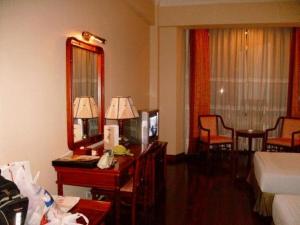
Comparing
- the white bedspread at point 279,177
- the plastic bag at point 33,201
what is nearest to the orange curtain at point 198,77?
the white bedspread at point 279,177

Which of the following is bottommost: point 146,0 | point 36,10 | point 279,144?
point 279,144

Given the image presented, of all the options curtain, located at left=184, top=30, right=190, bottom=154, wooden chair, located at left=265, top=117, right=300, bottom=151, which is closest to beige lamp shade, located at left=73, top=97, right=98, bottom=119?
curtain, located at left=184, top=30, right=190, bottom=154

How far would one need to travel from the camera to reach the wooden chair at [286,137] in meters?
5.72

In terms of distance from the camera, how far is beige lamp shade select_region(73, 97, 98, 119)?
10.3ft

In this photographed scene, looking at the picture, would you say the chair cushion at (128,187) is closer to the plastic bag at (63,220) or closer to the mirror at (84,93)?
the mirror at (84,93)

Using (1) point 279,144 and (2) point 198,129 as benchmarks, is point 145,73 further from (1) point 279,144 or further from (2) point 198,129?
(1) point 279,144

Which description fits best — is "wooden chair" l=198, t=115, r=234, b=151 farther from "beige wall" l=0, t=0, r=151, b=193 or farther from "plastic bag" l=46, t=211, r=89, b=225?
"plastic bag" l=46, t=211, r=89, b=225

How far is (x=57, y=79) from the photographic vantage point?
2.80 meters

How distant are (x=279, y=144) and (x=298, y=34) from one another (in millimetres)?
2328

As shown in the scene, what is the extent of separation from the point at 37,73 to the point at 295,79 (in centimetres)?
552

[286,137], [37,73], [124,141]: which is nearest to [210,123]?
[286,137]

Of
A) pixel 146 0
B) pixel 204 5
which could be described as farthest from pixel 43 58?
pixel 204 5

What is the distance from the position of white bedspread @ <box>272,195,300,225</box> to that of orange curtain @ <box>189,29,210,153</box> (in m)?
3.85

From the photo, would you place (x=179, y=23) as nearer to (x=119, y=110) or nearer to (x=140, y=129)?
(x=140, y=129)
